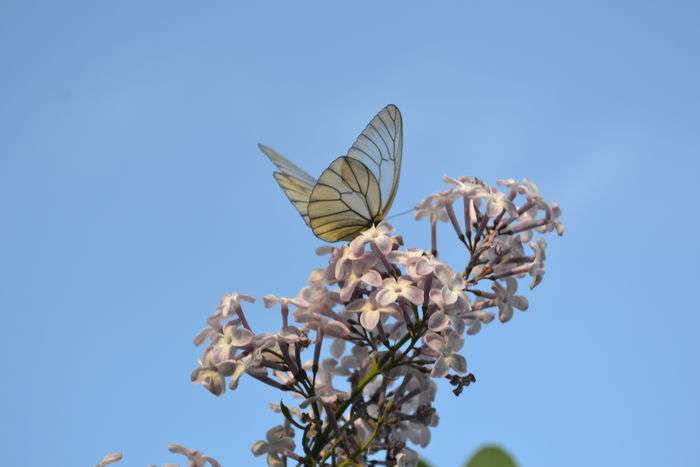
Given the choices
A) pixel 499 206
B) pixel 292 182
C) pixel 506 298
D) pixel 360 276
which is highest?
pixel 292 182

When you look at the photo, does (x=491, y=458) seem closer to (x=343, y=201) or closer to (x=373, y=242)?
(x=373, y=242)

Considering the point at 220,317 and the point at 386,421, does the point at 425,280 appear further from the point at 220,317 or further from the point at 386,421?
the point at 220,317

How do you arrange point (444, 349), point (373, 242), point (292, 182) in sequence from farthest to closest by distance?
point (292, 182), point (373, 242), point (444, 349)

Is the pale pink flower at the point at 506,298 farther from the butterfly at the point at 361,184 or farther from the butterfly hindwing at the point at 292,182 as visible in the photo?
the butterfly hindwing at the point at 292,182

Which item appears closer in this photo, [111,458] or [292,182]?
[111,458]

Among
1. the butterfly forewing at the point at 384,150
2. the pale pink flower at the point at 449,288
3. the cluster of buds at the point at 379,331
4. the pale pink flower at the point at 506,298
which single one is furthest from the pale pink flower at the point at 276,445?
the butterfly forewing at the point at 384,150

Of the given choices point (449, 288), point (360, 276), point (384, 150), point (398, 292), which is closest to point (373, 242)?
point (360, 276)
